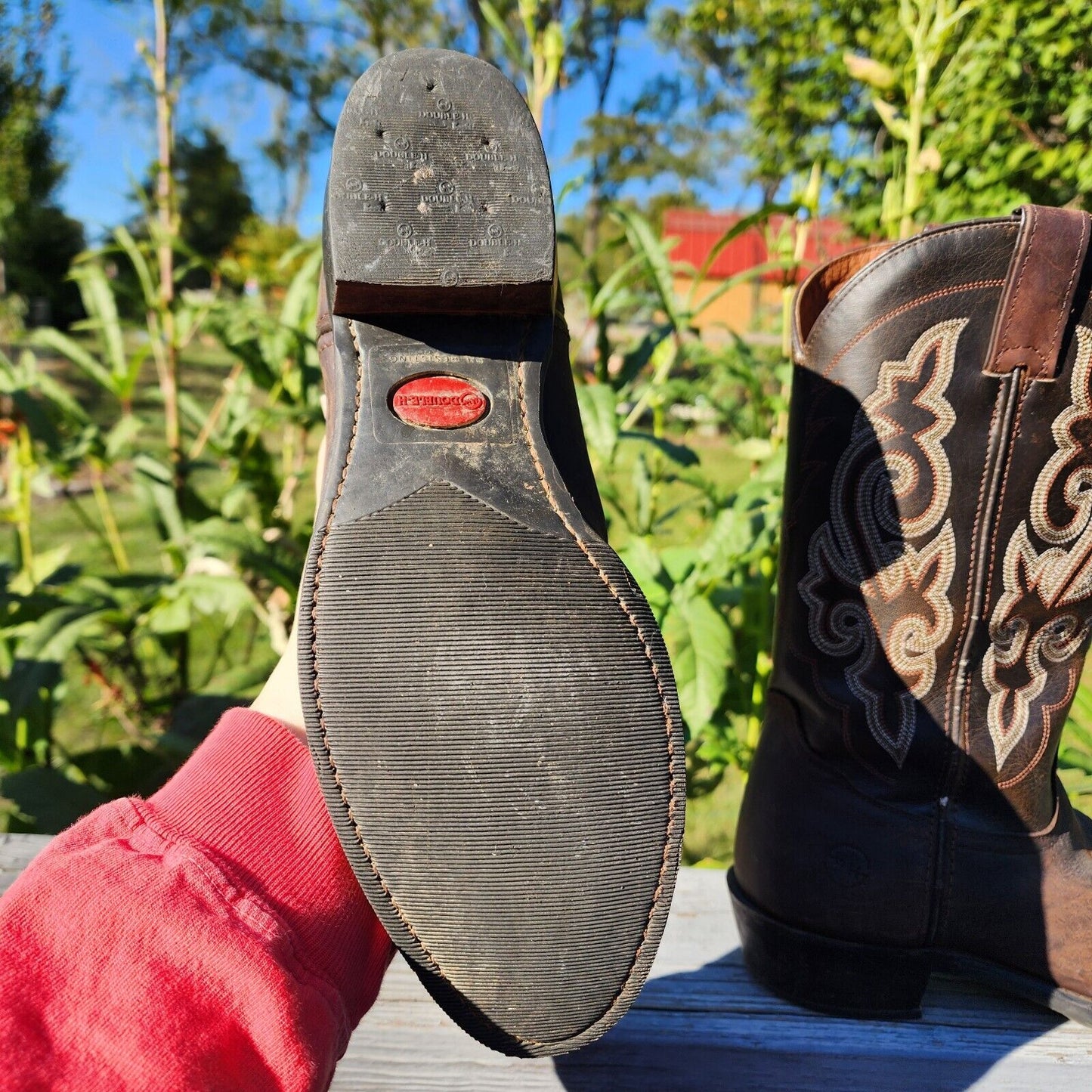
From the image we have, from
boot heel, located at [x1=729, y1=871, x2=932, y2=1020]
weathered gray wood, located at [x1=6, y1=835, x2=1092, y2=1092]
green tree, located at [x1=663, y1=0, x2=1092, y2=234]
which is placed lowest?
weathered gray wood, located at [x1=6, y1=835, x2=1092, y2=1092]

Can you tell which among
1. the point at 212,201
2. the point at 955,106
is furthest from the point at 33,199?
the point at 955,106

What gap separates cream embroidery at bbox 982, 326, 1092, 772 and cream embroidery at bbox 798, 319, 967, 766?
0.06 m

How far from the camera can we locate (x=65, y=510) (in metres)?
4.52

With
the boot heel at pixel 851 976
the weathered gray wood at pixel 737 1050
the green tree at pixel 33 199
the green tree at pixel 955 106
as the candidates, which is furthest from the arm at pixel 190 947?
the green tree at pixel 33 199

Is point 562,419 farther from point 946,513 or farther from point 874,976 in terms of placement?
point 874,976

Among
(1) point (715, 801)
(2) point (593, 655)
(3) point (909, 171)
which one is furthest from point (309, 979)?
(1) point (715, 801)

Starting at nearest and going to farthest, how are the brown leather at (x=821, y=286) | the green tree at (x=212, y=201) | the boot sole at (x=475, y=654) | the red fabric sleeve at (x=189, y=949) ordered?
the red fabric sleeve at (x=189, y=949), the boot sole at (x=475, y=654), the brown leather at (x=821, y=286), the green tree at (x=212, y=201)

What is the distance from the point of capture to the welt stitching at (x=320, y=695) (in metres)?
0.64

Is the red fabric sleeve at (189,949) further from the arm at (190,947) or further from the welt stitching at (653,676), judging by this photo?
the welt stitching at (653,676)

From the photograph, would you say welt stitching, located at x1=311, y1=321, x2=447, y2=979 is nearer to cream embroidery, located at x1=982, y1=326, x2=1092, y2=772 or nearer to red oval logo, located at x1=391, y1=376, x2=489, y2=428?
red oval logo, located at x1=391, y1=376, x2=489, y2=428

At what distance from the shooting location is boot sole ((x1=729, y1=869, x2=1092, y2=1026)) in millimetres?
913

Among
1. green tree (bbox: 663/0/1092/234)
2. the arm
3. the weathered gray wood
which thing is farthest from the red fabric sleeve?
green tree (bbox: 663/0/1092/234)

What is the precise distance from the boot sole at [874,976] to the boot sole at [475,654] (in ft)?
1.14

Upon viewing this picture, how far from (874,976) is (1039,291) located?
65 cm
